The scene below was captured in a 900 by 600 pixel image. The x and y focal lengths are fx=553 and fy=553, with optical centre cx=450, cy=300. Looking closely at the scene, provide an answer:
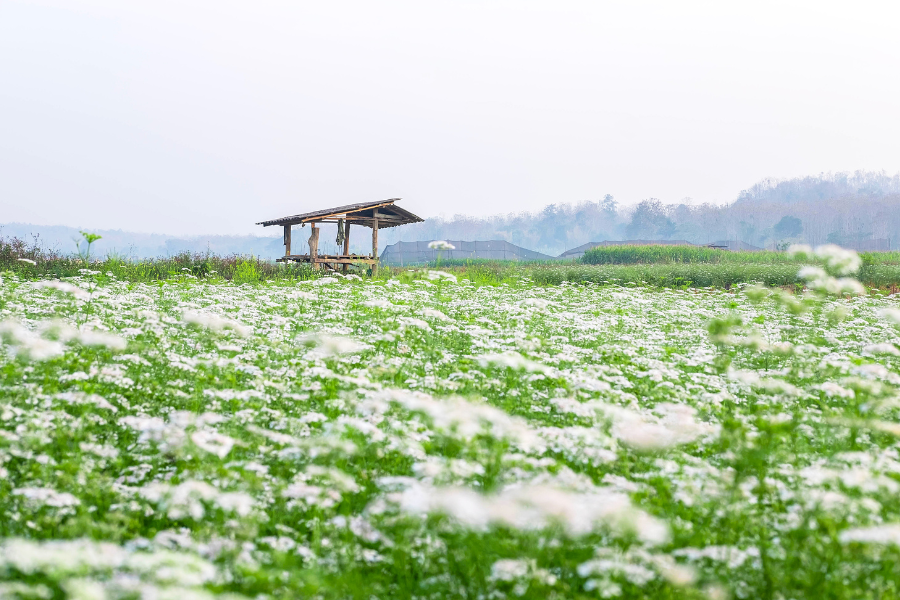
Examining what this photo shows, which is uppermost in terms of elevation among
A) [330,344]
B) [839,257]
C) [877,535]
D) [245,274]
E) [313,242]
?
[313,242]

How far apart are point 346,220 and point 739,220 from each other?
144630 millimetres

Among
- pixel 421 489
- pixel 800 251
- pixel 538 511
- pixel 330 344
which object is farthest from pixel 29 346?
A: pixel 800 251

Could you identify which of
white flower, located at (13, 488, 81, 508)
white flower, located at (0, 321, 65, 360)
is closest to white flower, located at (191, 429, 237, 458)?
white flower, located at (13, 488, 81, 508)

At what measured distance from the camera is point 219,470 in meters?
3.08

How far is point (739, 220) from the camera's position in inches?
5674

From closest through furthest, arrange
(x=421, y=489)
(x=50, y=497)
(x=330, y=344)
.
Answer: (x=421, y=489), (x=50, y=497), (x=330, y=344)

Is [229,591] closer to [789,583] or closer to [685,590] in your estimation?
[685,590]

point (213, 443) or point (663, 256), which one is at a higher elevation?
point (663, 256)

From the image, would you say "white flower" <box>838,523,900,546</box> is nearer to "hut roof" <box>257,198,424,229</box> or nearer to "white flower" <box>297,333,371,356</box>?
"white flower" <box>297,333,371,356</box>

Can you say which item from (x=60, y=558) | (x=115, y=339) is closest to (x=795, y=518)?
(x=60, y=558)

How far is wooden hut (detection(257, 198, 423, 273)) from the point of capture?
23.6 meters

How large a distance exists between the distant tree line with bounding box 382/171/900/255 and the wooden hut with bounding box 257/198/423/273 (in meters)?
77.3

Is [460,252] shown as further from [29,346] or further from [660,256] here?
[29,346]

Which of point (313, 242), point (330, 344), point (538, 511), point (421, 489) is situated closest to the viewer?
point (538, 511)
